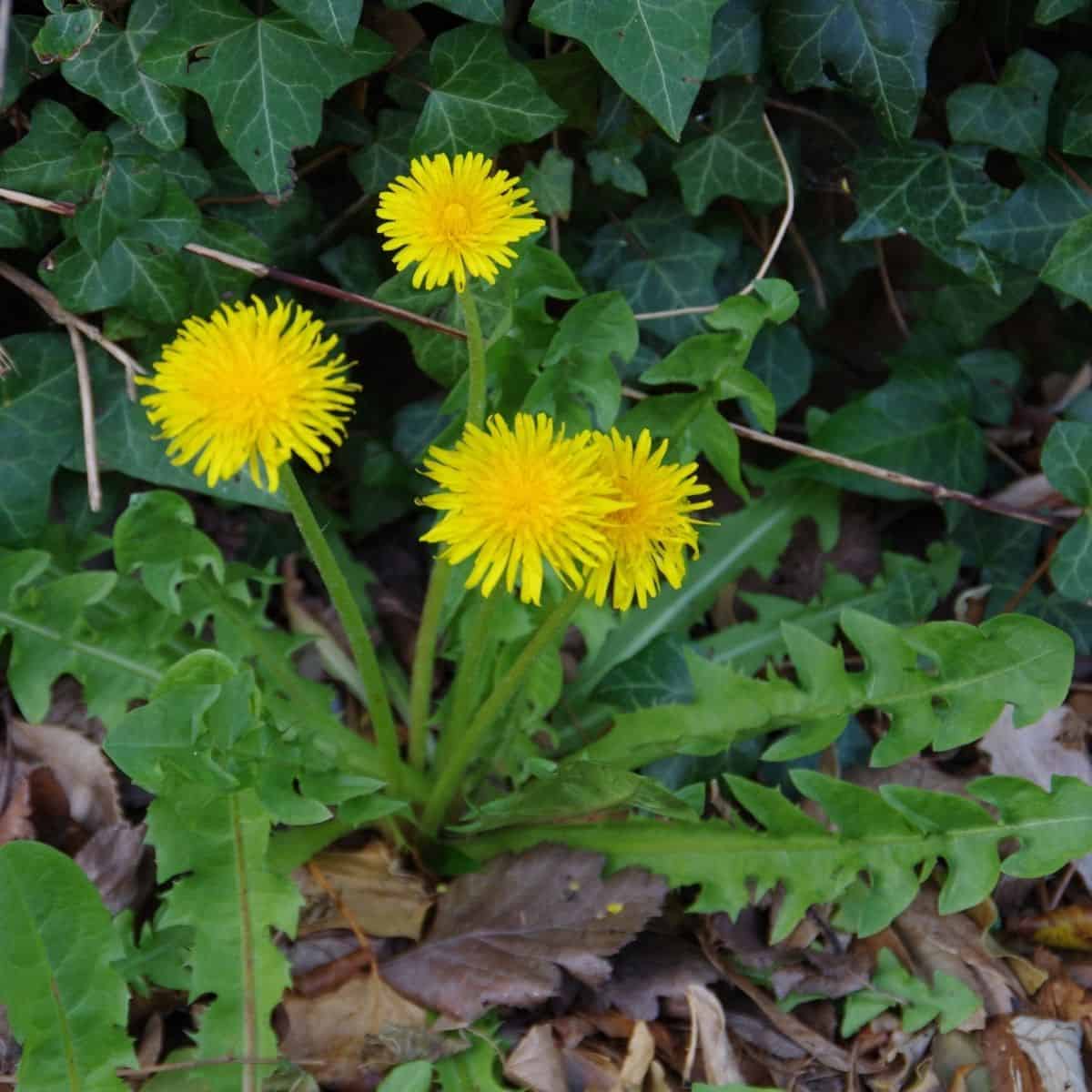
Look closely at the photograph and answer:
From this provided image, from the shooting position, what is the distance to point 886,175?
2100 mm

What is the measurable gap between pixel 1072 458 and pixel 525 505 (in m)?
1.30

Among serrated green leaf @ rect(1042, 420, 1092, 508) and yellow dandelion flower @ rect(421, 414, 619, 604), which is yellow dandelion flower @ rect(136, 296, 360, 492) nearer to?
yellow dandelion flower @ rect(421, 414, 619, 604)

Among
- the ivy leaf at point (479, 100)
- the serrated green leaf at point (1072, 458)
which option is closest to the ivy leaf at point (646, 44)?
the ivy leaf at point (479, 100)

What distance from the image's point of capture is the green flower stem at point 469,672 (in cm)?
159

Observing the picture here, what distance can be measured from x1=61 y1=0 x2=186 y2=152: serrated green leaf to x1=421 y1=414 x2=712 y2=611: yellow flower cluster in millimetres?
937

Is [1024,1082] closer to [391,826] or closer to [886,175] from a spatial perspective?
[391,826]

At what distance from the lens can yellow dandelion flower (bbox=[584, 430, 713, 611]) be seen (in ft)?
4.26

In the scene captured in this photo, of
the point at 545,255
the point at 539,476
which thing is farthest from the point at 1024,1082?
the point at 545,255

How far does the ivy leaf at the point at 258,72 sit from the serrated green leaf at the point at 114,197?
167 mm

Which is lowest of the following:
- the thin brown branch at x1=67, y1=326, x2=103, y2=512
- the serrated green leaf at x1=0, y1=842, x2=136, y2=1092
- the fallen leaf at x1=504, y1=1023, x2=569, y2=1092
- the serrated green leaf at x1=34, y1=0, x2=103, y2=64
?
the fallen leaf at x1=504, y1=1023, x2=569, y2=1092

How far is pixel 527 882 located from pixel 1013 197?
1.55 metres

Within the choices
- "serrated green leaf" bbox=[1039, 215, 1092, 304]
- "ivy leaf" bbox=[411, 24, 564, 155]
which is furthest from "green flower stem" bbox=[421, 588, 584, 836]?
"serrated green leaf" bbox=[1039, 215, 1092, 304]

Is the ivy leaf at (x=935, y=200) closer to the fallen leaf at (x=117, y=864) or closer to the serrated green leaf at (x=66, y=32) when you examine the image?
the serrated green leaf at (x=66, y=32)

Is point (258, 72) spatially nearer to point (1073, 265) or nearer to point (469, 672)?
point (469, 672)
